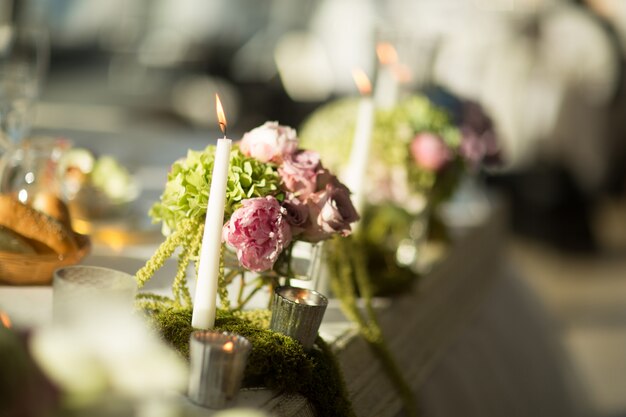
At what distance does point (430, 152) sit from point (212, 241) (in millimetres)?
895

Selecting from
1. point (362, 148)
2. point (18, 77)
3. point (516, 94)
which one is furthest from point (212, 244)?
point (516, 94)

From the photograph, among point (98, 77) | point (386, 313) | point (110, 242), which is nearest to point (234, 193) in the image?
point (386, 313)

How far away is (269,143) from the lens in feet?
3.72

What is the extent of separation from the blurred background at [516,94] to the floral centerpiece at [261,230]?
9.44 feet

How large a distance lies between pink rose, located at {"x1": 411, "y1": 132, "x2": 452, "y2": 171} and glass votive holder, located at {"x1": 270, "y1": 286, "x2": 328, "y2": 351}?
778 mm

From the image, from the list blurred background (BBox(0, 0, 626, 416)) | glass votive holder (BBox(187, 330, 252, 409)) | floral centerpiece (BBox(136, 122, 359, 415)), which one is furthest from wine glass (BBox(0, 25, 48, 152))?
blurred background (BBox(0, 0, 626, 416))

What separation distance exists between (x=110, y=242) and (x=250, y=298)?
55cm

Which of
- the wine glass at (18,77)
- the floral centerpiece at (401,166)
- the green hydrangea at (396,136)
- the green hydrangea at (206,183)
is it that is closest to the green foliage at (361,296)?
the floral centerpiece at (401,166)

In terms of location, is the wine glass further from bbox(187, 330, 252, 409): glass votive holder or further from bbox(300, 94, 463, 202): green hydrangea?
bbox(187, 330, 252, 409): glass votive holder

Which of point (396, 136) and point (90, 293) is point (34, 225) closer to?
point (90, 293)

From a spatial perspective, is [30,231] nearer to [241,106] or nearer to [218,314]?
[218,314]

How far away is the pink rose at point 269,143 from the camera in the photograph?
1135mm

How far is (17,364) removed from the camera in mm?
765

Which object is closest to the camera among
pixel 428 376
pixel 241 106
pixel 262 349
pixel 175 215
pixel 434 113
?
pixel 262 349
